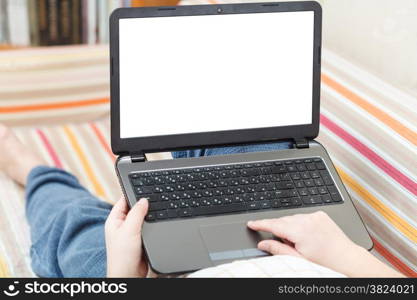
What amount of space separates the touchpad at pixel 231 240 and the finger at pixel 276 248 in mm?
11

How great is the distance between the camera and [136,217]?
3.07ft

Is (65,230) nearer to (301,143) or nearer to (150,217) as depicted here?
(150,217)

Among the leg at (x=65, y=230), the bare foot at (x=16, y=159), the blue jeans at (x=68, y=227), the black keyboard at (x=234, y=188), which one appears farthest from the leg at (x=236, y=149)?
the bare foot at (x=16, y=159)

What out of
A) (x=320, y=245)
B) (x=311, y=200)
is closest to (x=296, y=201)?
(x=311, y=200)

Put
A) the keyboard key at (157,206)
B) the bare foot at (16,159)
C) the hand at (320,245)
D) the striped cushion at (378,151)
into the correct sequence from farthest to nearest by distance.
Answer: the bare foot at (16,159) → the striped cushion at (378,151) → the keyboard key at (157,206) → the hand at (320,245)

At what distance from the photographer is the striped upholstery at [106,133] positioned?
1126 millimetres

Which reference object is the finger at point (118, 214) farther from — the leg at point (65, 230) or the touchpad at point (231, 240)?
the leg at point (65, 230)

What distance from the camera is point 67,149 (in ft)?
5.42

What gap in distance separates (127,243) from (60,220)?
15.6 inches

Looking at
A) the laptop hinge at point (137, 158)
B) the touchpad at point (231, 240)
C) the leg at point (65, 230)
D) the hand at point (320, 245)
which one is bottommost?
the leg at point (65, 230)

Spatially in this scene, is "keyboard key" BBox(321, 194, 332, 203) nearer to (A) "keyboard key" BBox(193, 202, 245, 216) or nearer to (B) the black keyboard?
(B) the black keyboard

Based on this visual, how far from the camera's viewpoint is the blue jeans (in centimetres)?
119

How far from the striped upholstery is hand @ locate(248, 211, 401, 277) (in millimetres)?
228

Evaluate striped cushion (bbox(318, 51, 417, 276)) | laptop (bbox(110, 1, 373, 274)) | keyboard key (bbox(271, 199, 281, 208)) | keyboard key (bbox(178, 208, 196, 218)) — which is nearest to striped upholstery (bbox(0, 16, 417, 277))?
striped cushion (bbox(318, 51, 417, 276))
